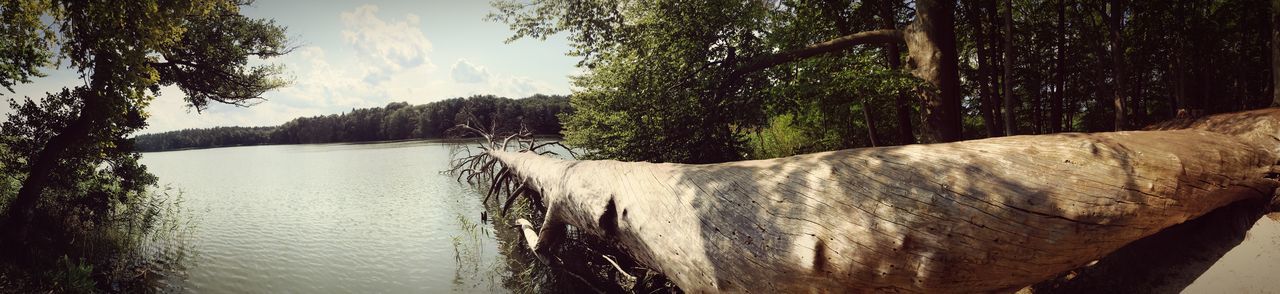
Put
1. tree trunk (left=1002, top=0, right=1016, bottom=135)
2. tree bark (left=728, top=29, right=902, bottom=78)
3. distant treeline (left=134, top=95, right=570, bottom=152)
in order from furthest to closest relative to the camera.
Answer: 1. distant treeline (left=134, top=95, right=570, bottom=152)
2. tree trunk (left=1002, top=0, right=1016, bottom=135)
3. tree bark (left=728, top=29, right=902, bottom=78)

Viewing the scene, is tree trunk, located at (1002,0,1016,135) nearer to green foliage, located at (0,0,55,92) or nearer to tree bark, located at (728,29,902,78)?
tree bark, located at (728,29,902,78)

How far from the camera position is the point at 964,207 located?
159 cm

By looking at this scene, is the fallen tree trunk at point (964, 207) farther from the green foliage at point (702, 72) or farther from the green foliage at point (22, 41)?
the green foliage at point (22, 41)

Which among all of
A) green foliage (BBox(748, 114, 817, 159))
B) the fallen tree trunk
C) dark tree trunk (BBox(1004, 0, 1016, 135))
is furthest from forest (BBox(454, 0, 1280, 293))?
green foliage (BBox(748, 114, 817, 159))

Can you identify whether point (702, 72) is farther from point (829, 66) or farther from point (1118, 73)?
point (1118, 73)

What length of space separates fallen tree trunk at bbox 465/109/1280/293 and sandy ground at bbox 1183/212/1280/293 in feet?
1.20

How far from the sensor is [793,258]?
1.84 meters

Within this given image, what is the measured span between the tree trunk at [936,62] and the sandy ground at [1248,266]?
2.81 meters

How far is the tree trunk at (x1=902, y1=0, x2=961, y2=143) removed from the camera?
4699 millimetres

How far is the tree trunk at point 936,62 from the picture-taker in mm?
4699

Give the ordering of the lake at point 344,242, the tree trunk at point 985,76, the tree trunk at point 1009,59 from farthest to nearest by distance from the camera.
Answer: the tree trunk at point 985,76, the tree trunk at point 1009,59, the lake at point 344,242

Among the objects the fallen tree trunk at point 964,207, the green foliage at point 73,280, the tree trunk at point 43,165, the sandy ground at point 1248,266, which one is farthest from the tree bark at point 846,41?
the tree trunk at point 43,165

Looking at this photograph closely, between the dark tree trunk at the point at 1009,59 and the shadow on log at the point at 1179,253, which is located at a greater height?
the dark tree trunk at the point at 1009,59

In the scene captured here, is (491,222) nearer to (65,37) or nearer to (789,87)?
(65,37)
